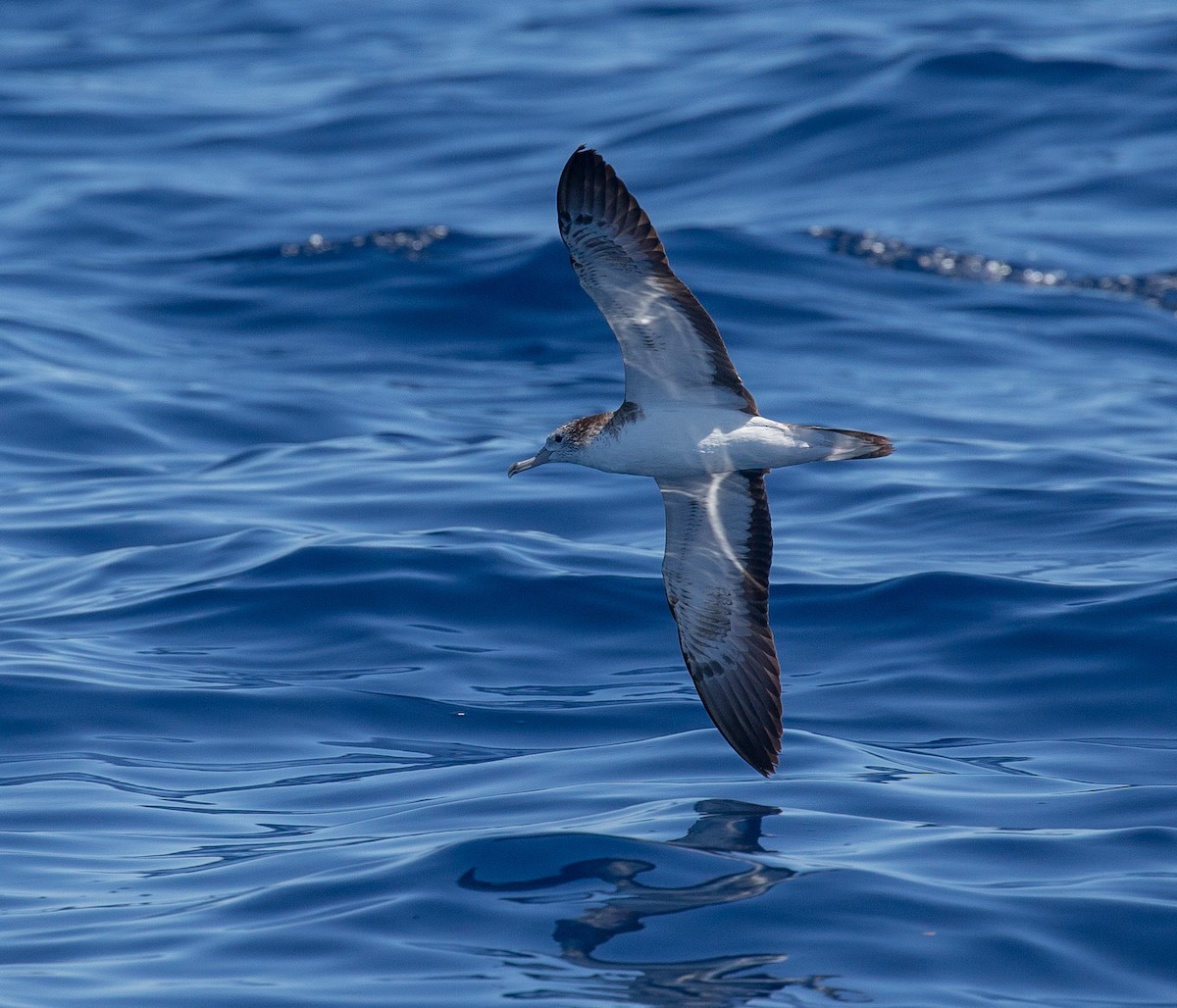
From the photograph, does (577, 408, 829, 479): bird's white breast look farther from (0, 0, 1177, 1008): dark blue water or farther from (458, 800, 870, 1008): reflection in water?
(458, 800, 870, 1008): reflection in water

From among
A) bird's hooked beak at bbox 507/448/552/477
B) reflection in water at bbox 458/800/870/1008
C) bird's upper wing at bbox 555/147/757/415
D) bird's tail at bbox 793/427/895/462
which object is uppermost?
bird's upper wing at bbox 555/147/757/415

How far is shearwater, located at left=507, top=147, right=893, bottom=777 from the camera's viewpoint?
7383 millimetres

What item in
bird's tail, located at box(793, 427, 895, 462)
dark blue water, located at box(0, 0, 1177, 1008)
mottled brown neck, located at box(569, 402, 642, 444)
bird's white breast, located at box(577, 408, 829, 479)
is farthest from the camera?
mottled brown neck, located at box(569, 402, 642, 444)

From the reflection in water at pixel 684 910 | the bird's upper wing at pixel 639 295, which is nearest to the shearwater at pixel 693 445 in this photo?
the bird's upper wing at pixel 639 295

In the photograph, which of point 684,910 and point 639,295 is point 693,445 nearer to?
point 639,295

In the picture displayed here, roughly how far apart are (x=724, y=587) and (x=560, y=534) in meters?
3.08

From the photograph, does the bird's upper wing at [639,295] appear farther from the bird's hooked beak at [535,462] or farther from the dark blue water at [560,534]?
the dark blue water at [560,534]

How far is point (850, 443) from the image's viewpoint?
7.90m

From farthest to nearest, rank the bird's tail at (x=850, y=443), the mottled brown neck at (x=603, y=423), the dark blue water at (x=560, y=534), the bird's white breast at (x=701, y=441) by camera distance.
Result: the mottled brown neck at (x=603, y=423) < the bird's white breast at (x=701, y=441) < the bird's tail at (x=850, y=443) < the dark blue water at (x=560, y=534)

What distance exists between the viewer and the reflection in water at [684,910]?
6207mm

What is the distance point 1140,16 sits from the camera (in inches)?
920

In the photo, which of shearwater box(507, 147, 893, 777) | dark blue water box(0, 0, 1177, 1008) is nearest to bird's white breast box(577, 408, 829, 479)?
shearwater box(507, 147, 893, 777)

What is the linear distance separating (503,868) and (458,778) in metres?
1.60

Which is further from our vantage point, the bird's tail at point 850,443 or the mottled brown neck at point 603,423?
the mottled brown neck at point 603,423
